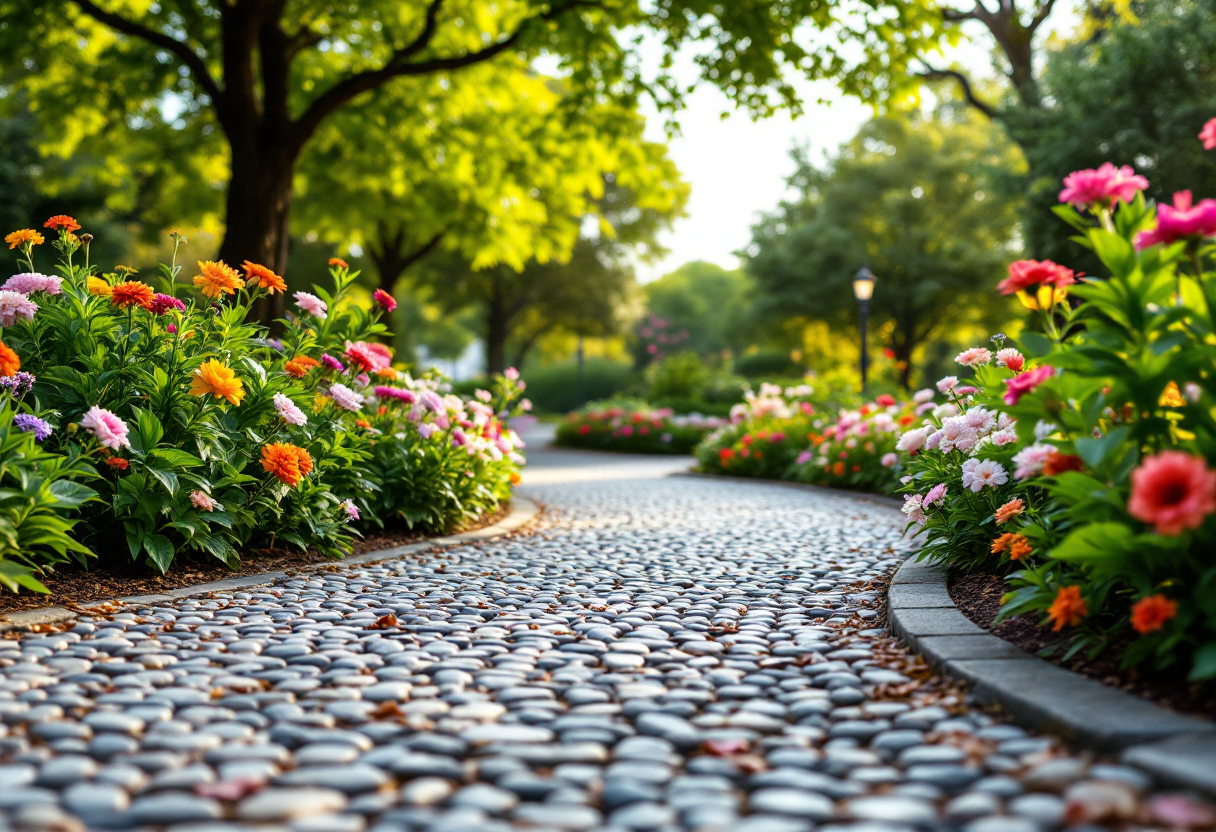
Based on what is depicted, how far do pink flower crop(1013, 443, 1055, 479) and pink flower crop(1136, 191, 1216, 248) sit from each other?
664 mm

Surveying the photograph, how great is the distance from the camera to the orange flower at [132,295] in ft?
14.0

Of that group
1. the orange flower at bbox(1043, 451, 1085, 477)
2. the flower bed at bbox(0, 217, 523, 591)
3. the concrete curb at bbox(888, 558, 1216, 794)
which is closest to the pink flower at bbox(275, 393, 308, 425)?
the flower bed at bbox(0, 217, 523, 591)

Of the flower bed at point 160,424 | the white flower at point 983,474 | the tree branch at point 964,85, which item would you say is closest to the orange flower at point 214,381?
the flower bed at point 160,424

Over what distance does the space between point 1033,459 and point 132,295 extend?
391 cm

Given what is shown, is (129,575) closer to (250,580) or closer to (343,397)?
(250,580)

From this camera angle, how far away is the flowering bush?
2346 millimetres

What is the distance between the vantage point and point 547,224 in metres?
15.8

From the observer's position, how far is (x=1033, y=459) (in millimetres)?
2838

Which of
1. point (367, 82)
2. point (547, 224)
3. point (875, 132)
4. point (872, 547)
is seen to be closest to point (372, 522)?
point (872, 547)

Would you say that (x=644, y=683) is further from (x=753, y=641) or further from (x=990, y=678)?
(x=990, y=678)

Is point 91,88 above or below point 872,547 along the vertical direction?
above

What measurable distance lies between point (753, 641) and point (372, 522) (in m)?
3.34

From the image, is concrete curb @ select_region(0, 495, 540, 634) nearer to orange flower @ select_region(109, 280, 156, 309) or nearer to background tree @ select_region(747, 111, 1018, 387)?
orange flower @ select_region(109, 280, 156, 309)

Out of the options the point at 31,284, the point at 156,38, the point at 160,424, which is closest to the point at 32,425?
the point at 160,424
